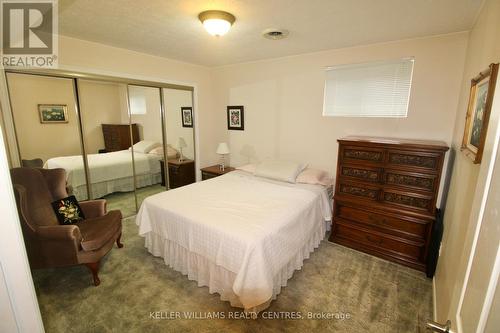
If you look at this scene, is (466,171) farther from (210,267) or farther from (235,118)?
(235,118)

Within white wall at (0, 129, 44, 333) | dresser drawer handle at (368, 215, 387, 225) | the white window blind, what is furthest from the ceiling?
dresser drawer handle at (368, 215, 387, 225)

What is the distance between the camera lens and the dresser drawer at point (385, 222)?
2445mm

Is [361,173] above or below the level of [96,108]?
below

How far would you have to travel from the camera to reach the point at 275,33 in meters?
2.44

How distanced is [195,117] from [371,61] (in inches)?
113

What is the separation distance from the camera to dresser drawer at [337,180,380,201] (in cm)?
265

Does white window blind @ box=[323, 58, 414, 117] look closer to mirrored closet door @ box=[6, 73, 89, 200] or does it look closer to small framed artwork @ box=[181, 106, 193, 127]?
small framed artwork @ box=[181, 106, 193, 127]

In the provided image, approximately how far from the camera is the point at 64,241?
80.2 inches

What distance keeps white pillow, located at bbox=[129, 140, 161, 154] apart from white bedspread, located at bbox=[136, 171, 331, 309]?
1.24 metres

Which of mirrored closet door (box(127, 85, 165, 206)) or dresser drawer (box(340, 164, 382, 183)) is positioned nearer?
dresser drawer (box(340, 164, 382, 183))

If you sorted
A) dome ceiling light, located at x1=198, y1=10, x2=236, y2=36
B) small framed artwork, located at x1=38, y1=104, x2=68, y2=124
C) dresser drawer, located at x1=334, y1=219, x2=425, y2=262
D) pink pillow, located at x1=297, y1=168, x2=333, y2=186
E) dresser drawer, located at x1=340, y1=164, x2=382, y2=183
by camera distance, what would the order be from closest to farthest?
dome ceiling light, located at x1=198, y1=10, x2=236, y2=36 → dresser drawer, located at x1=334, y1=219, x2=425, y2=262 → dresser drawer, located at x1=340, y1=164, x2=382, y2=183 → small framed artwork, located at x1=38, y1=104, x2=68, y2=124 → pink pillow, located at x1=297, y1=168, x2=333, y2=186

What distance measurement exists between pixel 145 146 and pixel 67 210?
1.49 m

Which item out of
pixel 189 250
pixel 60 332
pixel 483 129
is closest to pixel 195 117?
pixel 189 250

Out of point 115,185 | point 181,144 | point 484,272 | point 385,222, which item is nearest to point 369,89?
point 385,222
